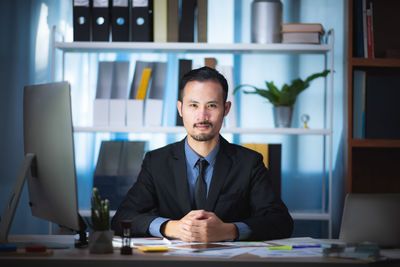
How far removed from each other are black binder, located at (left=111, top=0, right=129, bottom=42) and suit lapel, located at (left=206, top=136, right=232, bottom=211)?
1.19 m

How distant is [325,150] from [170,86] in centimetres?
105

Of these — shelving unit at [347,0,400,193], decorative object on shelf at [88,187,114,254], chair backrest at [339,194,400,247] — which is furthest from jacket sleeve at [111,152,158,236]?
shelving unit at [347,0,400,193]

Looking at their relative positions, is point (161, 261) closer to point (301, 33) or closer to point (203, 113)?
point (203, 113)

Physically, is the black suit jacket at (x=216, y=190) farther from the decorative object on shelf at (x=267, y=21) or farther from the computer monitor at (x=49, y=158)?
the decorative object on shelf at (x=267, y=21)

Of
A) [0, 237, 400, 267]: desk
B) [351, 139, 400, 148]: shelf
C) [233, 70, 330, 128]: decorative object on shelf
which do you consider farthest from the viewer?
[233, 70, 330, 128]: decorative object on shelf

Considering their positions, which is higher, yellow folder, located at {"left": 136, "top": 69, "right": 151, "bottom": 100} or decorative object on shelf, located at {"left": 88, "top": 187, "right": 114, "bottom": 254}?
yellow folder, located at {"left": 136, "top": 69, "right": 151, "bottom": 100}

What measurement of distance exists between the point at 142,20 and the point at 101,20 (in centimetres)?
24

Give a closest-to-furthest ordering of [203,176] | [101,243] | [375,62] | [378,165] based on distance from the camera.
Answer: [101,243] < [203,176] < [375,62] < [378,165]

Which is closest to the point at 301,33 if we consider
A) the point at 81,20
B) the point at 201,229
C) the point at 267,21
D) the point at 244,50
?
the point at 267,21

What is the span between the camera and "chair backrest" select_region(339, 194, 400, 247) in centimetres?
147

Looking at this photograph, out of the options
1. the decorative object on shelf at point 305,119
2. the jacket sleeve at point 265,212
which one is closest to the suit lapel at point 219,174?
the jacket sleeve at point 265,212

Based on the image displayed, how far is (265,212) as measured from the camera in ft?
6.26

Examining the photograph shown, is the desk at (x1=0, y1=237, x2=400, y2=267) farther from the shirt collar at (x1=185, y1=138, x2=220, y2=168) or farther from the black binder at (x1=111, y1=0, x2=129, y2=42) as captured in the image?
the black binder at (x1=111, y1=0, x2=129, y2=42)

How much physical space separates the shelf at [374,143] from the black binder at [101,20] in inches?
59.9
